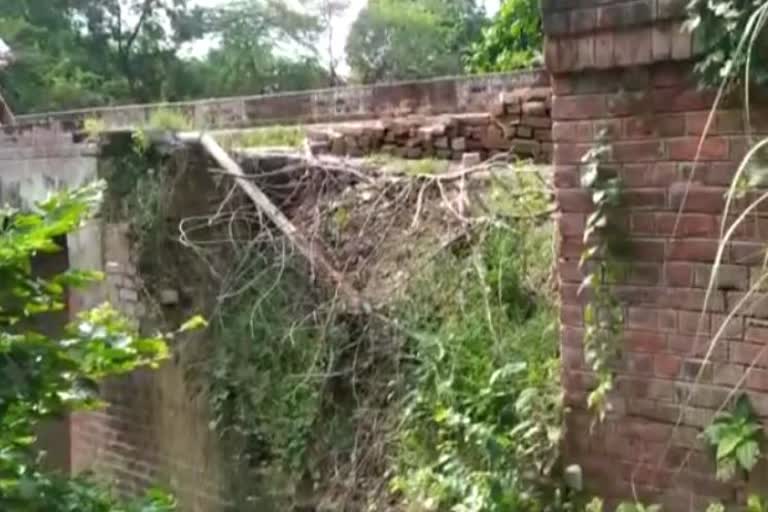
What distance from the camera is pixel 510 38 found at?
510 inches

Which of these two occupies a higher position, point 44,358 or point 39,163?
point 39,163

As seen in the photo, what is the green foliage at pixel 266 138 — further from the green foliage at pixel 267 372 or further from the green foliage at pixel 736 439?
the green foliage at pixel 736 439

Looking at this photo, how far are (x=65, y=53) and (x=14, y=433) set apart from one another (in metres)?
20.8

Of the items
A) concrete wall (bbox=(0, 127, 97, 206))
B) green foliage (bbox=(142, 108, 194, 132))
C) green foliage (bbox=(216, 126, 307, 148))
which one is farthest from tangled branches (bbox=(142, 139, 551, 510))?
concrete wall (bbox=(0, 127, 97, 206))

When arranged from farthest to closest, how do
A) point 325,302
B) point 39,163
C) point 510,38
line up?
point 510,38 < point 39,163 < point 325,302

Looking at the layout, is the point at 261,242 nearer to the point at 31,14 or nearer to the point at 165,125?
the point at 165,125

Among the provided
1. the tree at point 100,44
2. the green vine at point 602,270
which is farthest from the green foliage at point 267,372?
the tree at point 100,44

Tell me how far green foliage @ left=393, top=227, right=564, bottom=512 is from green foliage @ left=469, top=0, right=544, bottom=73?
817cm

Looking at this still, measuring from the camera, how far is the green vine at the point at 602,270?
3031 mm

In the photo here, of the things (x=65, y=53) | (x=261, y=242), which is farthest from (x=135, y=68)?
(x=261, y=242)

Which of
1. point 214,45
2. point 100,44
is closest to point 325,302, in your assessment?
point 100,44

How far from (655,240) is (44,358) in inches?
64.8

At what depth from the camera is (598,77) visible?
10.0ft

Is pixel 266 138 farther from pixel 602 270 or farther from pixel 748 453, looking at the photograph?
pixel 748 453
